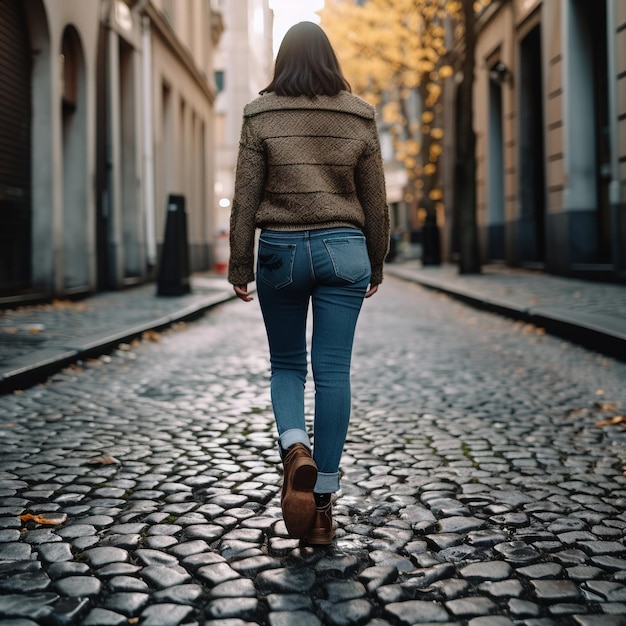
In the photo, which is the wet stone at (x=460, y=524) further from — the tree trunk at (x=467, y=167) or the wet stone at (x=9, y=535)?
the tree trunk at (x=467, y=167)

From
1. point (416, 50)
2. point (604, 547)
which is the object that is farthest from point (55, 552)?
point (416, 50)

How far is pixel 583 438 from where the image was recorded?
4.37 metres

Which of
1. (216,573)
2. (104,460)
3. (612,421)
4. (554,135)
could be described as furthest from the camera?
(554,135)

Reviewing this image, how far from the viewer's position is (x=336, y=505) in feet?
10.7

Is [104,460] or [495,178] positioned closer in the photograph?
[104,460]

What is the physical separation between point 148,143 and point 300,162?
594 inches

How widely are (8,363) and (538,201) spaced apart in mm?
14385

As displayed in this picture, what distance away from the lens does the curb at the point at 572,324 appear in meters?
7.05

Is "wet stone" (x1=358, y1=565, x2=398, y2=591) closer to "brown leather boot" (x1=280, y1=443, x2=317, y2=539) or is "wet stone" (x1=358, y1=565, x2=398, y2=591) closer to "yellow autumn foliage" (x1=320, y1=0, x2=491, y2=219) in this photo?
"brown leather boot" (x1=280, y1=443, x2=317, y2=539)

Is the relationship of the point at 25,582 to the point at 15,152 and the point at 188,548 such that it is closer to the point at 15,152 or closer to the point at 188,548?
the point at 188,548

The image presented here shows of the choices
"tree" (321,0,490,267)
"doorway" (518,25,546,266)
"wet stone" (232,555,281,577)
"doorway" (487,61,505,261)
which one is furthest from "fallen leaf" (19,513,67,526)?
"tree" (321,0,490,267)

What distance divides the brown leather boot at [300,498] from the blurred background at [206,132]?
8.37m

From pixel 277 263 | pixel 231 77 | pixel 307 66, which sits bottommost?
pixel 277 263

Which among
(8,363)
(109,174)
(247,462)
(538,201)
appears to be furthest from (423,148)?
(247,462)
